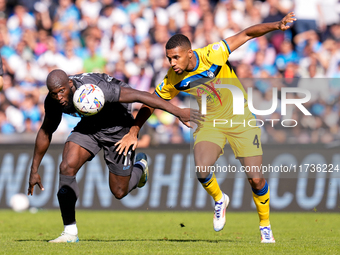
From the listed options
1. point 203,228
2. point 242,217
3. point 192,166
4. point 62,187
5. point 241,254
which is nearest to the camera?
point 241,254

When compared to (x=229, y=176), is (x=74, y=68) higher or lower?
higher

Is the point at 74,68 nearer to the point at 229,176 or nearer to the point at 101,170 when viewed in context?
the point at 101,170

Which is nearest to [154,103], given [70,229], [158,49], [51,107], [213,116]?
[213,116]

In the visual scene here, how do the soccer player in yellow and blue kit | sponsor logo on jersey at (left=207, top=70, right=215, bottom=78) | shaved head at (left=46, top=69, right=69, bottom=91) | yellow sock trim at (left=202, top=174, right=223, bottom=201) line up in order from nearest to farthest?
shaved head at (left=46, top=69, right=69, bottom=91), the soccer player in yellow and blue kit, sponsor logo on jersey at (left=207, top=70, right=215, bottom=78), yellow sock trim at (left=202, top=174, right=223, bottom=201)

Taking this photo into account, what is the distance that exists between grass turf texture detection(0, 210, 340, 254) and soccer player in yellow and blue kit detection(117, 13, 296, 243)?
2.27ft

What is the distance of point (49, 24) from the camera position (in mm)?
17516

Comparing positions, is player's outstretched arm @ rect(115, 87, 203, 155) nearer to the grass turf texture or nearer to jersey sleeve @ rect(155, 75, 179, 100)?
jersey sleeve @ rect(155, 75, 179, 100)

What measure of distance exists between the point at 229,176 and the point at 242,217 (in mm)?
1161

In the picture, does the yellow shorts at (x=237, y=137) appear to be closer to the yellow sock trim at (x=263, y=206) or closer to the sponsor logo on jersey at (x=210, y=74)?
the yellow sock trim at (x=263, y=206)

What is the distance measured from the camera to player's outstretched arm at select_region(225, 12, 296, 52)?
7172 millimetres

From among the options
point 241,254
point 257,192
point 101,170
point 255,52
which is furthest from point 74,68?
point 241,254

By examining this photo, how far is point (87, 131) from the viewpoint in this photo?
25.5ft

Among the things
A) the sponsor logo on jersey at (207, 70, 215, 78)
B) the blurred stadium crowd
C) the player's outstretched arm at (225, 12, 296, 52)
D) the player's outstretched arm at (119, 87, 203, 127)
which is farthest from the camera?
the blurred stadium crowd

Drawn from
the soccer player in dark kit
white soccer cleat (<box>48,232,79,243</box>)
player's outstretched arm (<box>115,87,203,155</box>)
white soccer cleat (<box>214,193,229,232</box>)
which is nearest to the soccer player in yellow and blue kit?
white soccer cleat (<box>214,193,229,232</box>)
